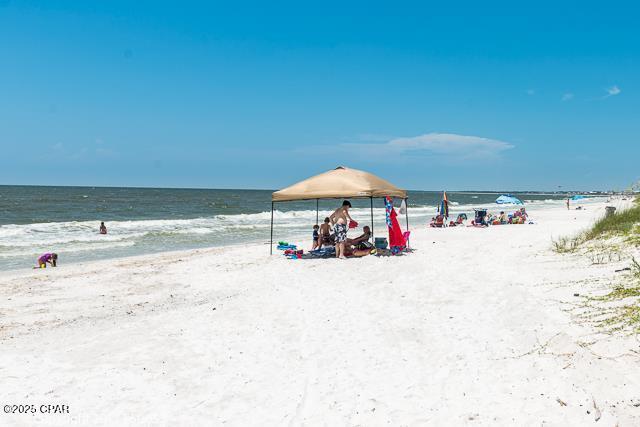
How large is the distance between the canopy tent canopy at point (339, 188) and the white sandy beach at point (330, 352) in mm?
2911

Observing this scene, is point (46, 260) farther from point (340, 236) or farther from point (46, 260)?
point (340, 236)

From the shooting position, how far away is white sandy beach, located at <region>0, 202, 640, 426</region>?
3.66m

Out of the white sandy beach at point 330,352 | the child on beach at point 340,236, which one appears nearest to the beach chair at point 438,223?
the child on beach at point 340,236

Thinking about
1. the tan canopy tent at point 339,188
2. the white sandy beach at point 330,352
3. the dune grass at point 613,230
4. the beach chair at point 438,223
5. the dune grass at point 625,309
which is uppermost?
the tan canopy tent at point 339,188

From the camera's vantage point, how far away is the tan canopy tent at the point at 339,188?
1140cm

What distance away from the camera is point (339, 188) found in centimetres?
1155

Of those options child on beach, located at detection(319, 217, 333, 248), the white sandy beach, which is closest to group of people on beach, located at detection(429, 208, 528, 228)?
child on beach, located at detection(319, 217, 333, 248)

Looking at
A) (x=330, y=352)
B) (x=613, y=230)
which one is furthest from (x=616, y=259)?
(x=330, y=352)

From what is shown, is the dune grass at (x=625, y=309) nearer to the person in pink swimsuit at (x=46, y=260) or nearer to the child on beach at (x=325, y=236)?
the child on beach at (x=325, y=236)

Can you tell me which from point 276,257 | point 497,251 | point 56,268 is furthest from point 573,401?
point 56,268

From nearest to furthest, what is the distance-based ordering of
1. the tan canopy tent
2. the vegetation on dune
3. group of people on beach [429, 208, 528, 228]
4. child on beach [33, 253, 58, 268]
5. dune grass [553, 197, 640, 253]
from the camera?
1. the vegetation on dune
2. dune grass [553, 197, 640, 253]
3. the tan canopy tent
4. child on beach [33, 253, 58, 268]
5. group of people on beach [429, 208, 528, 228]

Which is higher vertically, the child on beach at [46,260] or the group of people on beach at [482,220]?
the group of people on beach at [482,220]

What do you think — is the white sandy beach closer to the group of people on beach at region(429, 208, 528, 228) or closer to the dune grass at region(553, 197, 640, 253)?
the dune grass at region(553, 197, 640, 253)

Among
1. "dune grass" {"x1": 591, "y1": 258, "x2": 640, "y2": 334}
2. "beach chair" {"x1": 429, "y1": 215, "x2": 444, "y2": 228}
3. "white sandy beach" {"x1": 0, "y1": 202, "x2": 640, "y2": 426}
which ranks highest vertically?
"beach chair" {"x1": 429, "y1": 215, "x2": 444, "y2": 228}
